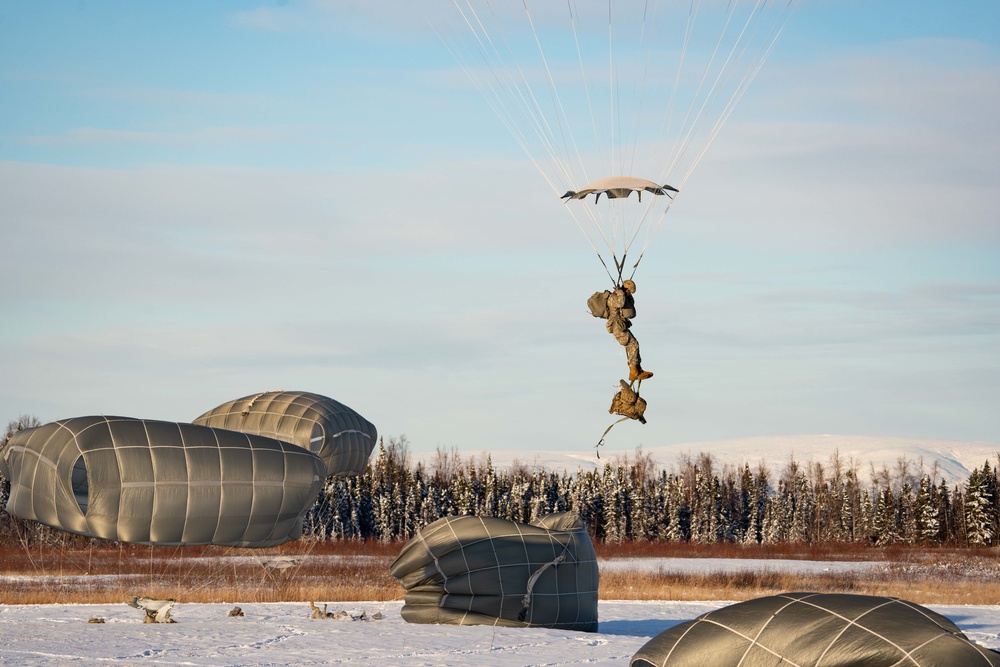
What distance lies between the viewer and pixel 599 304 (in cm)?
1891

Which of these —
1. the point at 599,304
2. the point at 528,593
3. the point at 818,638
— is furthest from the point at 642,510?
the point at 818,638

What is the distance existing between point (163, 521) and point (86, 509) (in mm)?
1471

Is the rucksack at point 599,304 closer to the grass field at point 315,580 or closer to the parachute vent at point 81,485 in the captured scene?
the parachute vent at point 81,485

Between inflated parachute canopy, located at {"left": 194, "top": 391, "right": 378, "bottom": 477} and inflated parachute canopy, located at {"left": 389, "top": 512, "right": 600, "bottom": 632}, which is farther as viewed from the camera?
inflated parachute canopy, located at {"left": 194, "top": 391, "right": 378, "bottom": 477}

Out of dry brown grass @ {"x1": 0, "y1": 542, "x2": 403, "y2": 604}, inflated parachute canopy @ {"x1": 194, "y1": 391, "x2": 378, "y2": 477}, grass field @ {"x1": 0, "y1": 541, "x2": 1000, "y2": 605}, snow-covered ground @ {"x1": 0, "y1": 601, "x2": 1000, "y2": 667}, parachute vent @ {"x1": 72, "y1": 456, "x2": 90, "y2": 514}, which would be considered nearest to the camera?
snow-covered ground @ {"x1": 0, "y1": 601, "x2": 1000, "y2": 667}

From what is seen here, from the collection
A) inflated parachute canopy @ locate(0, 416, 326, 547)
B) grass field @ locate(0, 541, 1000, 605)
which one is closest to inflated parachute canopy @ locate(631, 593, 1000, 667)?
inflated parachute canopy @ locate(0, 416, 326, 547)

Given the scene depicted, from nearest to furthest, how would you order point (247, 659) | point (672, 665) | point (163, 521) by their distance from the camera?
point (672, 665) → point (247, 659) → point (163, 521)

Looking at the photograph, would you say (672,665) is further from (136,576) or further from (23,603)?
(136,576)

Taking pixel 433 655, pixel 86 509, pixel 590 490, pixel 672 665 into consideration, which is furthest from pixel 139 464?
pixel 590 490

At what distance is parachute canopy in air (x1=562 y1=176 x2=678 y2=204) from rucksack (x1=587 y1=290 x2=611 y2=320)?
1812 mm

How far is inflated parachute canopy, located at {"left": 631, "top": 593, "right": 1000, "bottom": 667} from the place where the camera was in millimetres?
10141

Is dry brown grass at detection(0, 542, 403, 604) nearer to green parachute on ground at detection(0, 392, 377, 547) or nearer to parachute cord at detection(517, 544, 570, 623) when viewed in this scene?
green parachute on ground at detection(0, 392, 377, 547)

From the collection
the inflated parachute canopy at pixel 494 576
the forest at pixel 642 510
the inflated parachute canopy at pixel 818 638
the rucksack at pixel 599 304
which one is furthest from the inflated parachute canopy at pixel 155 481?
the forest at pixel 642 510

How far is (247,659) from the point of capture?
16578mm
